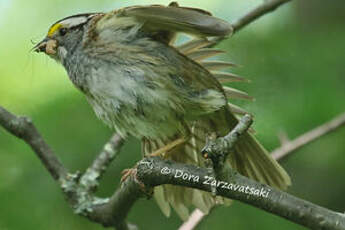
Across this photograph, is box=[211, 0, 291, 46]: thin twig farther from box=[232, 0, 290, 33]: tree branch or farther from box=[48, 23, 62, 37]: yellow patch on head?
box=[48, 23, 62, 37]: yellow patch on head

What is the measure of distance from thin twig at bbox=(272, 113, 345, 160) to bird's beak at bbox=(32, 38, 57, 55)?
1346mm

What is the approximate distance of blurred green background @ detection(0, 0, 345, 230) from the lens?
14.6 ft

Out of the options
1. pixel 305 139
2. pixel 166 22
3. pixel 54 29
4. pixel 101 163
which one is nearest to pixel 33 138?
pixel 101 163

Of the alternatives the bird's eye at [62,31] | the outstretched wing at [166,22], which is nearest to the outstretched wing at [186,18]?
the outstretched wing at [166,22]

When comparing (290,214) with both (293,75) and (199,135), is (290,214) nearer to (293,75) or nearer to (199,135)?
(199,135)

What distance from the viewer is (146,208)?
15.5ft

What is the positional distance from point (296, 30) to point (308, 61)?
0.37 metres

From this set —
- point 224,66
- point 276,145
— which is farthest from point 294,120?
point 224,66

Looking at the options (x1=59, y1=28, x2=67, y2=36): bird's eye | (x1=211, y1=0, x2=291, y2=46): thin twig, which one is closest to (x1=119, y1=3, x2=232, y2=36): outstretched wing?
(x1=59, y1=28, x2=67, y2=36): bird's eye

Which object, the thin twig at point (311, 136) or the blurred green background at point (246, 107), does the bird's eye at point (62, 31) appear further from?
the thin twig at point (311, 136)

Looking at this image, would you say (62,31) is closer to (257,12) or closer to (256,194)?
(257,12)

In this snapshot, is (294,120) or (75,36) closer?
(75,36)

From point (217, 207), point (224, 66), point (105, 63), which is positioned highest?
point (105, 63)

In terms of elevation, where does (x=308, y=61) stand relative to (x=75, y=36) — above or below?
below
